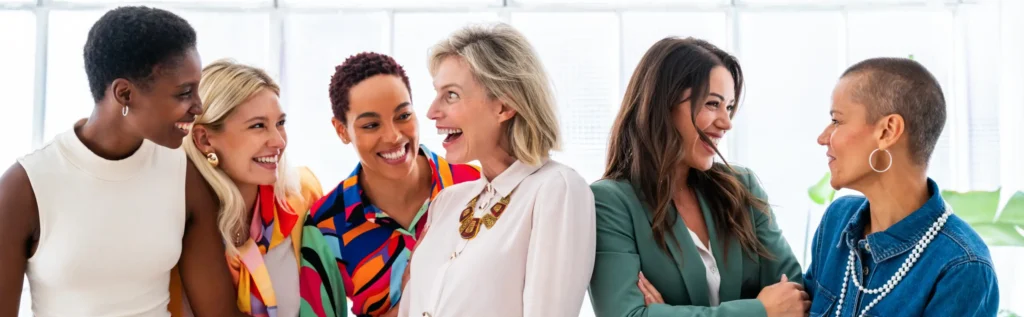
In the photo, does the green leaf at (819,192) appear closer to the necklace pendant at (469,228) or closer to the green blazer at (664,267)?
the green blazer at (664,267)

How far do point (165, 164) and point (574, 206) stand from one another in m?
1.15

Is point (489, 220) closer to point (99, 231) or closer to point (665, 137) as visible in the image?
point (665, 137)

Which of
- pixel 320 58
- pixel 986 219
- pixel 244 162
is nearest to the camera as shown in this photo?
pixel 244 162

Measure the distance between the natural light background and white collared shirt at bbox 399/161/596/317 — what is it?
355 centimetres

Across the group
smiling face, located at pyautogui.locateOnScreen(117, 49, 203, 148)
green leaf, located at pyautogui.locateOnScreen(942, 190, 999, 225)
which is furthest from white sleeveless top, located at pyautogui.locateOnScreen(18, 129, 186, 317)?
green leaf, located at pyautogui.locateOnScreen(942, 190, 999, 225)

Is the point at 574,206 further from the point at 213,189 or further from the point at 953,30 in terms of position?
the point at 953,30

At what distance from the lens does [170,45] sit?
2119mm

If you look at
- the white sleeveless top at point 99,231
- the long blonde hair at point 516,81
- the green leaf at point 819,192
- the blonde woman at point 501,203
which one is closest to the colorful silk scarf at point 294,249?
the white sleeveless top at point 99,231

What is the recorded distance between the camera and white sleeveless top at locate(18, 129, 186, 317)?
2119 mm

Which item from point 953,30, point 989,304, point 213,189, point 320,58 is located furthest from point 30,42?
point 953,30

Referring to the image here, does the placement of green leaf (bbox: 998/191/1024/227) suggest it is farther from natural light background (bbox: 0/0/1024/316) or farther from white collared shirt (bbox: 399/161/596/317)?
white collared shirt (bbox: 399/161/596/317)

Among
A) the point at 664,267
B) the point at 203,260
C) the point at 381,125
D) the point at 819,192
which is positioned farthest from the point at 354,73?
the point at 819,192

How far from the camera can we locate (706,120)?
7.04 ft

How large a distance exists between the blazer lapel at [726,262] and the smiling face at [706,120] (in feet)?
0.61
